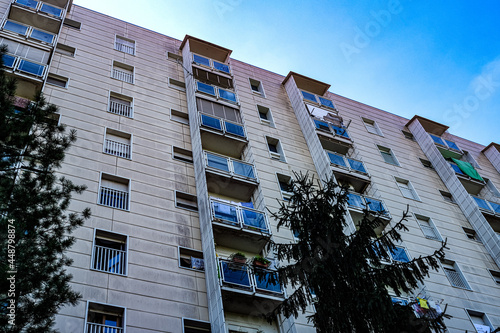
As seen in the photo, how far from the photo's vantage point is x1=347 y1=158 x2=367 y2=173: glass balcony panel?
23.7 metres

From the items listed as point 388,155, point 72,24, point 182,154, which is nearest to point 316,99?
point 388,155

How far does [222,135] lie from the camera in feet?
69.9

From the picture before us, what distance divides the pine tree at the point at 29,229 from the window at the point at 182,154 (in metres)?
9.11

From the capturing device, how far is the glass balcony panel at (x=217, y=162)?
19.3 m

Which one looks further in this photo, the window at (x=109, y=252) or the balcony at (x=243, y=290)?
the balcony at (x=243, y=290)

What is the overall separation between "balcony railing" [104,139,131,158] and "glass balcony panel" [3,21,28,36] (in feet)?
23.4

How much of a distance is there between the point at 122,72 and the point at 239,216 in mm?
10406

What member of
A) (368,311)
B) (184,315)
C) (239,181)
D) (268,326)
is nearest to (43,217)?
(184,315)

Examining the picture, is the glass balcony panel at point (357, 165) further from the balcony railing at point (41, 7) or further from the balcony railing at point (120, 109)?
the balcony railing at point (41, 7)

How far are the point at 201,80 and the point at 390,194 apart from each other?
11.2 meters

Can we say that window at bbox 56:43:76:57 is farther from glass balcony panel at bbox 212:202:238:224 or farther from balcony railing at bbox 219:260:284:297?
balcony railing at bbox 219:260:284:297

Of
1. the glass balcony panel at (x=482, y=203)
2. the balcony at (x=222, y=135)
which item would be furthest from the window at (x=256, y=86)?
the glass balcony panel at (x=482, y=203)

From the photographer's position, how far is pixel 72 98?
1989 centimetres

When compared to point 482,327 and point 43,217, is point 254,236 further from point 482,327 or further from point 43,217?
point 482,327
